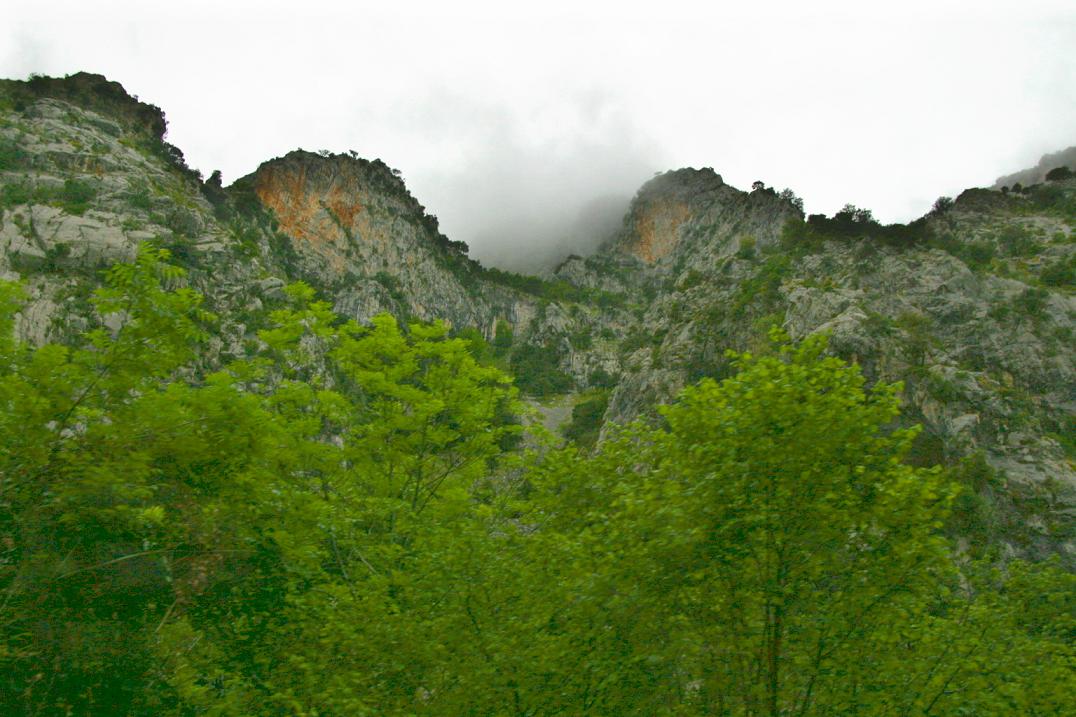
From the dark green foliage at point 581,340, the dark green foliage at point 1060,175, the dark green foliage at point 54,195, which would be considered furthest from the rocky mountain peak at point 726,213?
the dark green foliage at point 54,195

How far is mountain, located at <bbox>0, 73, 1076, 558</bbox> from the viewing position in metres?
52.2

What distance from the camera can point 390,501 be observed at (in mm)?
13406

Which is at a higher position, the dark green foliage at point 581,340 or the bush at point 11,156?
the bush at point 11,156

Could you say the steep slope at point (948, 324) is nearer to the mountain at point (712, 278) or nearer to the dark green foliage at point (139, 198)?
the mountain at point (712, 278)

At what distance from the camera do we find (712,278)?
334ft

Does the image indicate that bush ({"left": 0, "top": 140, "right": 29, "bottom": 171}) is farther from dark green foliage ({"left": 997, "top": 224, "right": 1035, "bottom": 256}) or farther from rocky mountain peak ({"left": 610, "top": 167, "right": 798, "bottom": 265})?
rocky mountain peak ({"left": 610, "top": 167, "right": 798, "bottom": 265})

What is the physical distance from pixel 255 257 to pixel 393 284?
174 feet

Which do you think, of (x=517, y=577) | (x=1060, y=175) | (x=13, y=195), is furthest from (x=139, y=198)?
(x=1060, y=175)

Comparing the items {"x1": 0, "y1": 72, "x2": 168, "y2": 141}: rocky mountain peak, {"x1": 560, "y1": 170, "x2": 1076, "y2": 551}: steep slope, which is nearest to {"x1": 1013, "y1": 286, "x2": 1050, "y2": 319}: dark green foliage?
{"x1": 560, "y1": 170, "x2": 1076, "y2": 551}: steep slope

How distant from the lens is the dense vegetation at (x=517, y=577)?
25.9 feet

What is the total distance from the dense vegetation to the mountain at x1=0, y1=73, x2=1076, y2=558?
1013 cm

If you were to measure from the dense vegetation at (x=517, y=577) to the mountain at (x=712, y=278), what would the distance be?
399 inches

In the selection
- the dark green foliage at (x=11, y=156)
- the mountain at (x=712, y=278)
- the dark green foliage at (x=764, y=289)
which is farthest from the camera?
the dark green foliage at (x=11, y=156)

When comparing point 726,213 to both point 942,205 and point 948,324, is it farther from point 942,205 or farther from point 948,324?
point 948,324
